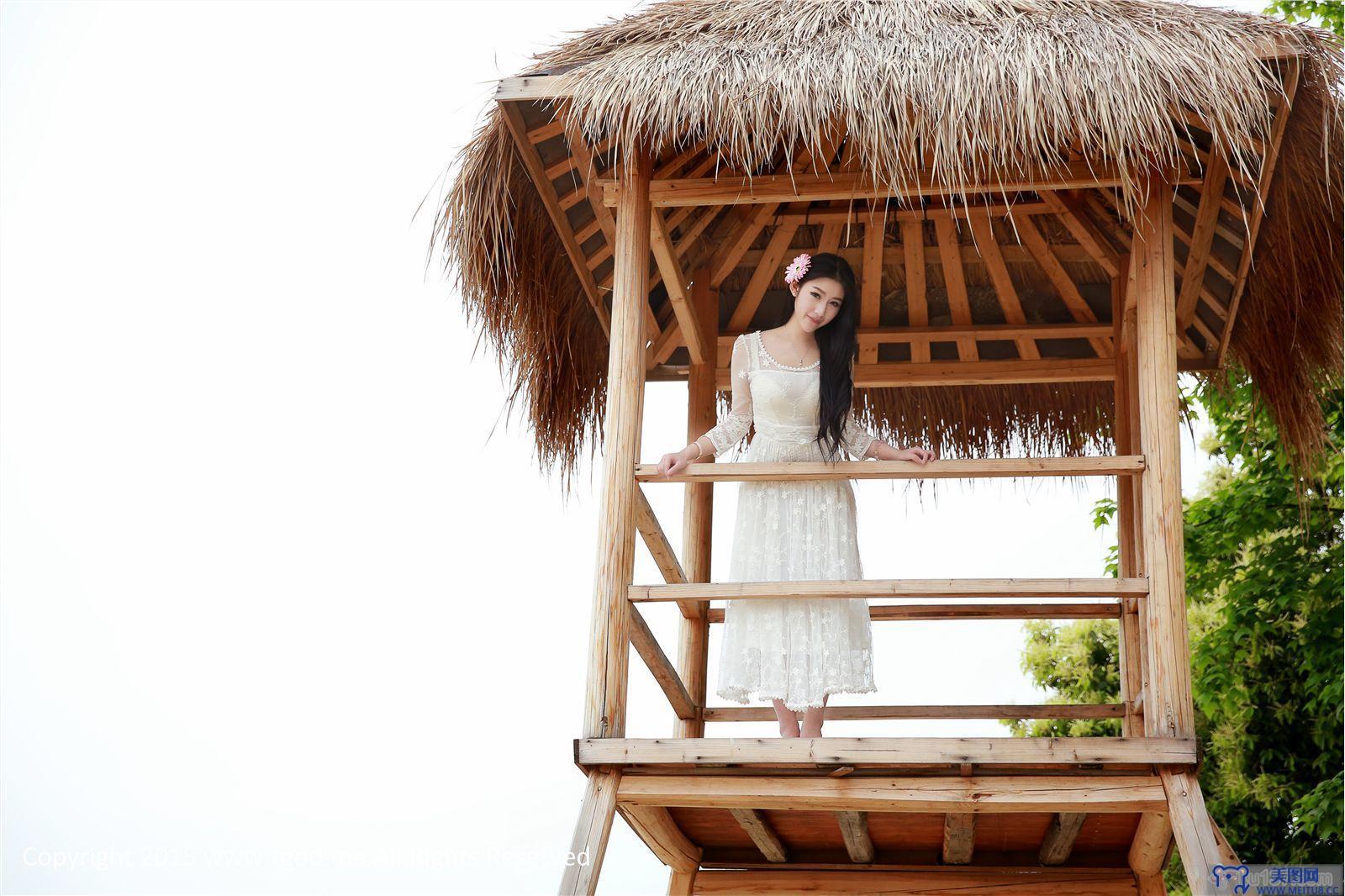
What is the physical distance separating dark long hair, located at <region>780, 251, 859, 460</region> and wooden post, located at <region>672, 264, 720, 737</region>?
40.5 inches

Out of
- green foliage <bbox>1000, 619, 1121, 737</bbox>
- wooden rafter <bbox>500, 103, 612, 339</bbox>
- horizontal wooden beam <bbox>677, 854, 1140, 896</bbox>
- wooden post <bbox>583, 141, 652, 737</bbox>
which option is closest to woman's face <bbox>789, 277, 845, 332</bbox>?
wooden post <bbox>583, 141, 652, 737</bbox>

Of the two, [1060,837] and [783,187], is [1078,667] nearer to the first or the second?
[1060,837]

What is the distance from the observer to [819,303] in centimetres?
480

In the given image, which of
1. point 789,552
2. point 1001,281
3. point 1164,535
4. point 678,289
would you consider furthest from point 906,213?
point 1164,535

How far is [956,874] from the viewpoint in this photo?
539 centimetres

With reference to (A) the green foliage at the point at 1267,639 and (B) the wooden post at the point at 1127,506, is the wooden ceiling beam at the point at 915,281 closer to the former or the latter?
(B) the wooden post at the point at 1127,506

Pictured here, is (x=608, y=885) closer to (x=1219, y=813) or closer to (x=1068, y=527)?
(x=1219, y=813)

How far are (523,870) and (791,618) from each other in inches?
406

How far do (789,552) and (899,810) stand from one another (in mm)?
873

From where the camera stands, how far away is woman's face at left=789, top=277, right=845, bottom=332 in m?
4.80

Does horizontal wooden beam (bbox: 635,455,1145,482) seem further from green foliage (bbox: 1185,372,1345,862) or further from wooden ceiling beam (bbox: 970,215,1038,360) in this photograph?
green foliage (bbox: 1185,372,1345,862)

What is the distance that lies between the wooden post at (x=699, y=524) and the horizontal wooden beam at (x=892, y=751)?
5.24 ft

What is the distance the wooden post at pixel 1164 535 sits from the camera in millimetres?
3787

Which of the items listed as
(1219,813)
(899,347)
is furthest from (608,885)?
(899,347)
